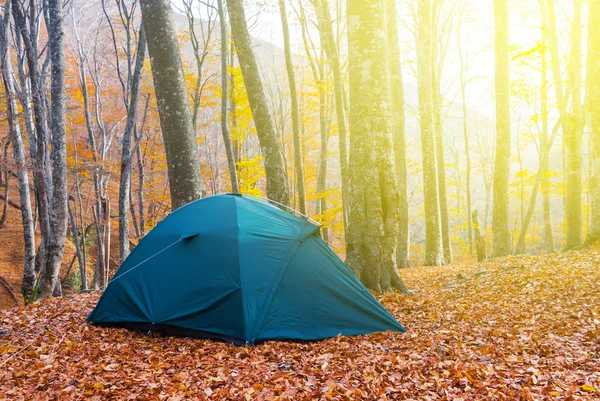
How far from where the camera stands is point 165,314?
17.1ft

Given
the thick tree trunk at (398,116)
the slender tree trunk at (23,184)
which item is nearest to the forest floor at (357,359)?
Answer: the slender tree trunk at (23,184)

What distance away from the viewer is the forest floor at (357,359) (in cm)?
338

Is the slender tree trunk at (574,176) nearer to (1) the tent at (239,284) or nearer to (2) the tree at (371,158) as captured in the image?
(2) the tree at (371,158)

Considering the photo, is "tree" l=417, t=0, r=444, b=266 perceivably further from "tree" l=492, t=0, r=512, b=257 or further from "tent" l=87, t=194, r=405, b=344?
"tent" l=87, t=194, r=405, b=344

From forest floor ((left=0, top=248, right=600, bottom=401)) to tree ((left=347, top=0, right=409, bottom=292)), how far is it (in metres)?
0.70

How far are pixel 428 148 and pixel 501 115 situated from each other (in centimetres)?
251

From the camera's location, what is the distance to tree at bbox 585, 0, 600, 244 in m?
9.84

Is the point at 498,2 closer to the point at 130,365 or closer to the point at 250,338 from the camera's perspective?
the point at 250,338

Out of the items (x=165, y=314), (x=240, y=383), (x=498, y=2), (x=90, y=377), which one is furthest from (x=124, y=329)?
(x=498, y=2)

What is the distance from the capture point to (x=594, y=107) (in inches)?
393

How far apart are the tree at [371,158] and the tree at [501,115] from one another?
5791mm

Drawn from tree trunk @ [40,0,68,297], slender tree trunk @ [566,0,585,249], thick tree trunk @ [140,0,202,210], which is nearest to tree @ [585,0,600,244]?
slender tree trunk @ [566,0,585,249]

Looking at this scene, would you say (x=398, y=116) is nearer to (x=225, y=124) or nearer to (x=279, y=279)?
(x=225, y=124)

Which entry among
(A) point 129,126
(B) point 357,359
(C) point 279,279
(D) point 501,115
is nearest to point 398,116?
(D) point 501,115
